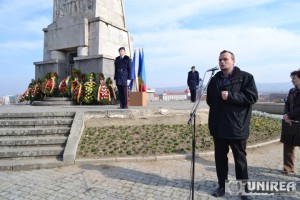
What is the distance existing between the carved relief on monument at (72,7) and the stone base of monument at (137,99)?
4892 millimetres

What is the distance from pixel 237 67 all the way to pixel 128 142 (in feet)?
11.0

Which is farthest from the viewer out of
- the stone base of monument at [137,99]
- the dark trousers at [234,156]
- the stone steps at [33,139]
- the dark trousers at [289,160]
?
the stone base of monument at [137,99]

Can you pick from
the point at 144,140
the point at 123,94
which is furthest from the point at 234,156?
the point at 123,94

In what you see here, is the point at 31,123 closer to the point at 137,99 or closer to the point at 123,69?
the point at 123,69

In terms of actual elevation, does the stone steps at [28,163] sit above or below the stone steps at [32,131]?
below

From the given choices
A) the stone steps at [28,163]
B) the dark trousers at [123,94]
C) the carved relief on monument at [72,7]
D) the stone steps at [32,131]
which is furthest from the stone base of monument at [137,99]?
the stone steps at [28,163]

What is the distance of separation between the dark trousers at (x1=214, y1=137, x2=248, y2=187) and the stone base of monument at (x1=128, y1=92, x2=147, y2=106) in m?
6.75

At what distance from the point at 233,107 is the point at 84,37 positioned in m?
10.2

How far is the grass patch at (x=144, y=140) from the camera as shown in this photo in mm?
5684

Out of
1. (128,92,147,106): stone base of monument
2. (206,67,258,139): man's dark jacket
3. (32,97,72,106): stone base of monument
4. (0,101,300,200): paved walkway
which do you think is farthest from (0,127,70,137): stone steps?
(32,97,72,106): stone base of monument

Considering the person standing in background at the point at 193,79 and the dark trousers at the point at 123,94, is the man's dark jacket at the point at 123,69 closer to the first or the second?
the dark trousers at the point at 123,94

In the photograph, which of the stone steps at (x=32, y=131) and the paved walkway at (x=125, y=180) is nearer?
the paved walkway at (x=125, y=180)

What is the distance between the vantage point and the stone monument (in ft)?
39.7

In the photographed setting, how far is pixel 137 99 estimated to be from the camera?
34.4 ft
